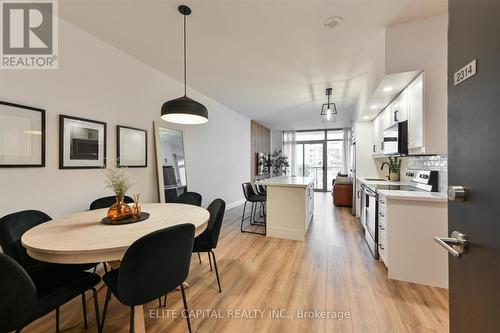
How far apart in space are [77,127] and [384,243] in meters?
3.68

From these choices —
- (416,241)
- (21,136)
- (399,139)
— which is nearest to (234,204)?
(399,139)

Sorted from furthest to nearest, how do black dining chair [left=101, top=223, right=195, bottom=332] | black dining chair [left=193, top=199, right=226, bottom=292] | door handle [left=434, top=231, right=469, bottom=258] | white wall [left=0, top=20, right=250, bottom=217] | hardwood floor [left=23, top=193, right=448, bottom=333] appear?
1. black dining chair [left=193, top=199, right=226, bottom=292]
2. white wall [left=0, top=20, right=250, bottom=217]
3. hardwood floor [left=23, top=193, right=448, bottom=333]
4. black dining chair [left=101, top=223, right=195, bottom=332]
5. door handle [left=434, top=231, right=469, bottom=258]

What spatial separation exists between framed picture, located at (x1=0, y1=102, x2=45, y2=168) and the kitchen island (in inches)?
112

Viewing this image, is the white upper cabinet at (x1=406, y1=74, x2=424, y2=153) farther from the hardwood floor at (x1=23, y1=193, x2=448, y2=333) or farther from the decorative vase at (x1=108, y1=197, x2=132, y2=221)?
the decorative vase at (x1=108, y1=197, x2=132, y2=221)

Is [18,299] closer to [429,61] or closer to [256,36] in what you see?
[256,36]

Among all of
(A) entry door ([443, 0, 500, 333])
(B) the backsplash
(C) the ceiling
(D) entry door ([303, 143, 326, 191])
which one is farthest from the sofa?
(A) entry door ([443, 0, 500, 333])

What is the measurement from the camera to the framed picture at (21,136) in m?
1.79

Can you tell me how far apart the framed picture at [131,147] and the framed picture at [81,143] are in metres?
0.19

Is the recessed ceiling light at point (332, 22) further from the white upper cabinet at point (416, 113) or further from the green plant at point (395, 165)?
the green plant at point (395, 165)

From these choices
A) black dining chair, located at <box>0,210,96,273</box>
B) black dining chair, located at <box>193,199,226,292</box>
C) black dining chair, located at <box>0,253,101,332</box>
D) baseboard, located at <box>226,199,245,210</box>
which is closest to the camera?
black dining chair, located at <box>0,253,101,332</box>

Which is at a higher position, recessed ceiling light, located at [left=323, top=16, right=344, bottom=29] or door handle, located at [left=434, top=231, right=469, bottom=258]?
recessed ceiling light, located at [left=323, top=16, right=344, bottom=29]

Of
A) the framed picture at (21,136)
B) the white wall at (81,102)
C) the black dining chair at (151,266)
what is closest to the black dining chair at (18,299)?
the black dining chair at (151,266)

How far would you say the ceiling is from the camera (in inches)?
78.7

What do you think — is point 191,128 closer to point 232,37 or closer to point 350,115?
point 232,37
